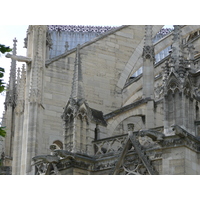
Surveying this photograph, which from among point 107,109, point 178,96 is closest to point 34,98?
point 107,109

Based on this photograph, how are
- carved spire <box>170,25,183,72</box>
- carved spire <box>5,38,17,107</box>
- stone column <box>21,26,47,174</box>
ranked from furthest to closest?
carved spire <box>5,38,17,107</box> < stone column <box>21,26,47,174</box> < carved spire <box>170,25,183,72</box>

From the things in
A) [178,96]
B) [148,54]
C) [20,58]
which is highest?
[20,58]

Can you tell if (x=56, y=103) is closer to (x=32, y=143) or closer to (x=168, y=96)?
(x=32, y=143)

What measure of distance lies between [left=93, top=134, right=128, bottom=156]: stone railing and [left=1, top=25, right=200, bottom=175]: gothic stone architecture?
2cm

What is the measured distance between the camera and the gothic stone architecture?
1650cm

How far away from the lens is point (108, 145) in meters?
18.2

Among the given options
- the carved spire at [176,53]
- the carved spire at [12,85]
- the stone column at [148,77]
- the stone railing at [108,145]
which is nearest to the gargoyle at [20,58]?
the stone column at [148,77]

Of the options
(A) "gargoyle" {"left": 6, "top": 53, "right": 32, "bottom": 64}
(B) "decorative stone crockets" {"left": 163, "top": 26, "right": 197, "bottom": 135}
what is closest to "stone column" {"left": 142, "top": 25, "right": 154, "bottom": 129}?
(B) "decorative stone crockets" {"left": 163, "top": 26, "right": 197, "bottom": 135}

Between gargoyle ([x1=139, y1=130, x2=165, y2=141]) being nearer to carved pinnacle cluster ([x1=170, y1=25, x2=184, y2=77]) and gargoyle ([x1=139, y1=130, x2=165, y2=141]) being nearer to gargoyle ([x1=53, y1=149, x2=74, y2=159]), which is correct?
carved pinnacle cluster ([x1=170, y1=25, x2=184, y2=77])

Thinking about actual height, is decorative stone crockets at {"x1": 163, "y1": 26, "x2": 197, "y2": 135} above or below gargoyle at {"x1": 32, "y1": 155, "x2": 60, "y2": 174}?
above

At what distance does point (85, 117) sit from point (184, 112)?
9.86ft

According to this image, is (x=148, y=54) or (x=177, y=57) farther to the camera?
(x=148, y=54)

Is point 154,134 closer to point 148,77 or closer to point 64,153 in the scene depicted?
point 64,153

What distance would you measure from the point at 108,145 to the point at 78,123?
0.88m
